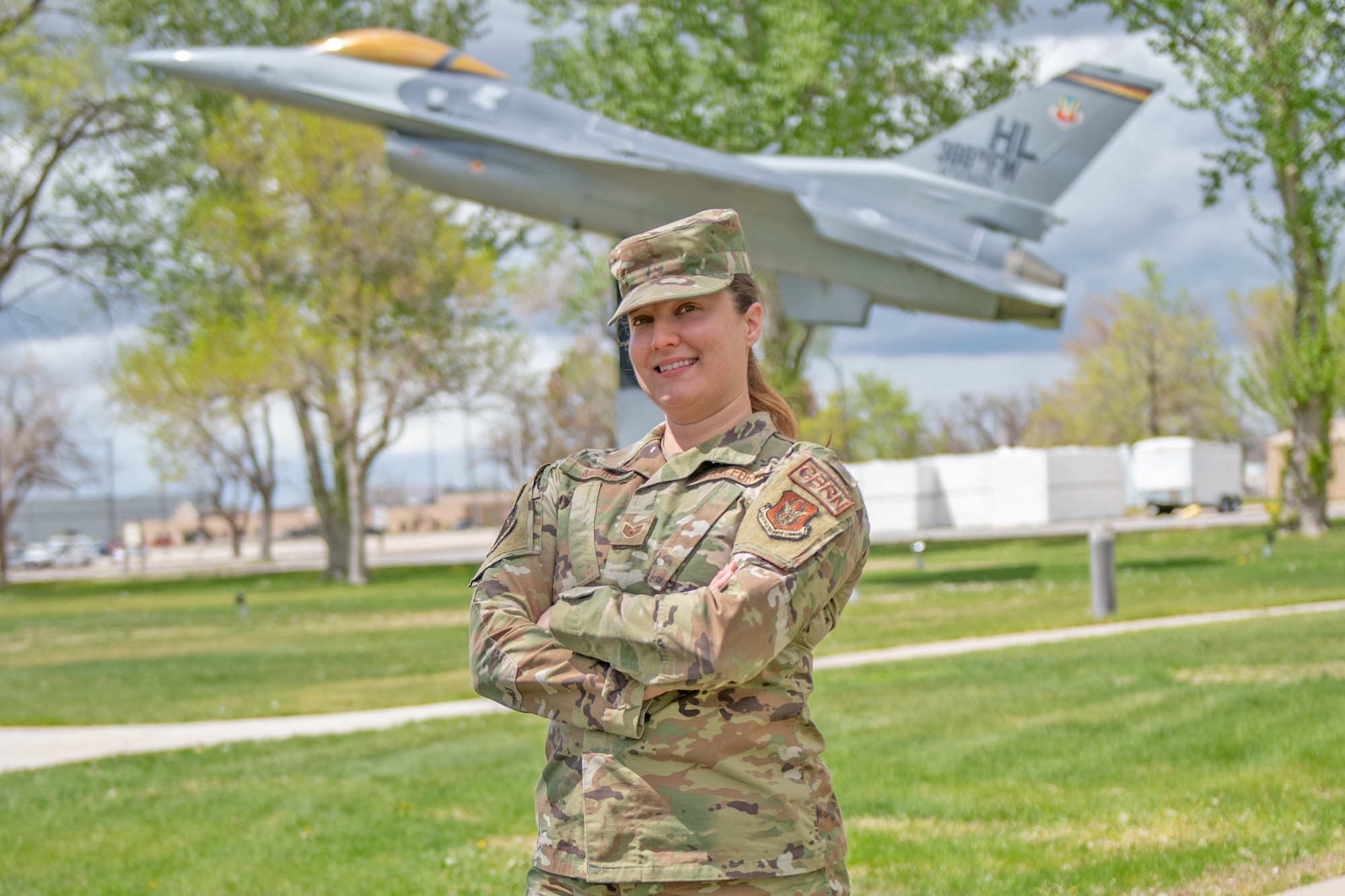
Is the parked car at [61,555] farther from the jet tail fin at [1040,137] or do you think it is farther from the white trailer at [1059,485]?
the jet tail fin at [1040,137]

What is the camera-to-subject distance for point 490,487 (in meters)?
109

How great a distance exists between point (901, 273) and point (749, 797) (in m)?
21.2

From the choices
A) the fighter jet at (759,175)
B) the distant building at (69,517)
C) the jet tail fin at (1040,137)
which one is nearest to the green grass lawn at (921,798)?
the fighter jet at (759,175)

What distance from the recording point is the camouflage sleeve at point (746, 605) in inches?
85.3

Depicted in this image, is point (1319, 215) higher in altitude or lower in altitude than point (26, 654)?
higher

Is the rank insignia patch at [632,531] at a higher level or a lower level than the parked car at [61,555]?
higher

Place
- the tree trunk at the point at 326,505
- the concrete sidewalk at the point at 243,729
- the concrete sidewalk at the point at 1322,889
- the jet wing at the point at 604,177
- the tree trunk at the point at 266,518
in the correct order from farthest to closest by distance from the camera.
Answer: the tree trunk at the point at 266,518
the tree trunk at the point at 326,505
the jet wing at the point at 604,177
the concrete sidewalk at the point at 243,729
the concrete sidewalk at the point at 1322,889

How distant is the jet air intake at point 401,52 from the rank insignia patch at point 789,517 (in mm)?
20301

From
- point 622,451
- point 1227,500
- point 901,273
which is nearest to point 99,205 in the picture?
point 901,273

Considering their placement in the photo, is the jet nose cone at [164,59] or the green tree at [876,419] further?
the green tree at [876,419]

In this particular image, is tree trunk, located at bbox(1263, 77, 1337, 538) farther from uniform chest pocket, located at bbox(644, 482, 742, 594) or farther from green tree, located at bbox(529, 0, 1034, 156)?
uniform chest pocket, located at bbox(644, 482, 742, 594)

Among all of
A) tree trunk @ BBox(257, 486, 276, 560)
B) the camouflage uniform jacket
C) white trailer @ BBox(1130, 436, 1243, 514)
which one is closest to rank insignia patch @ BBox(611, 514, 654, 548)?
the camouflage uniform jacket

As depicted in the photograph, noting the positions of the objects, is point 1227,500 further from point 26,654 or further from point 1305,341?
point 26,654

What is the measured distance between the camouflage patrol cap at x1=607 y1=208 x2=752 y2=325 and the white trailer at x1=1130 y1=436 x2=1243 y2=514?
4744 centimetres
